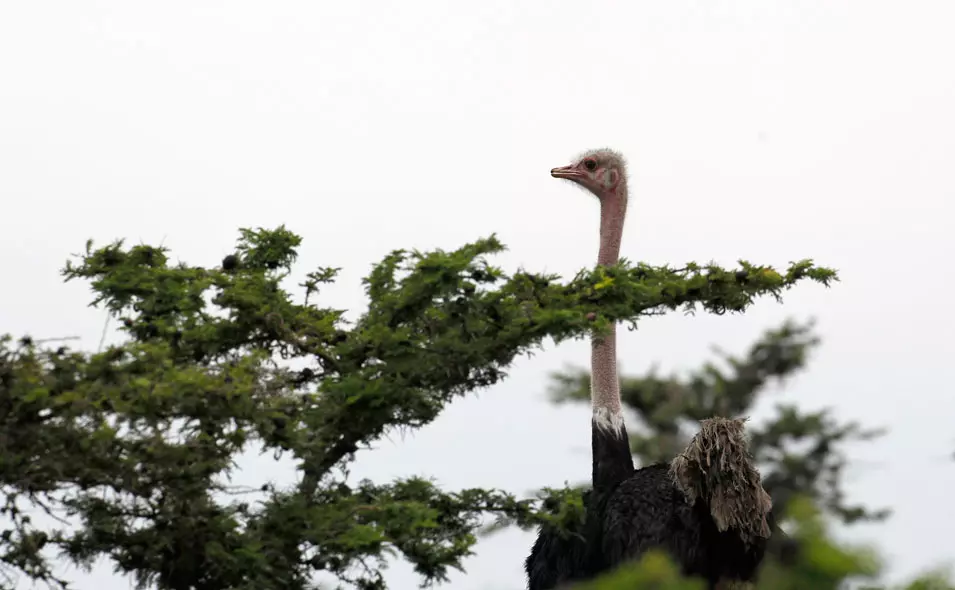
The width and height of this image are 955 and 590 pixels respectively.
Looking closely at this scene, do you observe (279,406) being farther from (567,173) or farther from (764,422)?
(764,422)

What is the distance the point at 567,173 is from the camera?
11883 mm

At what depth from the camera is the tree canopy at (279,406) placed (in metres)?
7.97

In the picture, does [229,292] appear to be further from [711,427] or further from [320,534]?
[711,427]

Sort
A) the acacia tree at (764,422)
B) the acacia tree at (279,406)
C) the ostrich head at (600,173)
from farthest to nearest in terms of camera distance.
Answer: the acacia tree at (764,422) → the ostrich head at (600,173) → the acacia tree at (279,406)

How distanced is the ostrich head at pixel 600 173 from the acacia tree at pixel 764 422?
225 inches

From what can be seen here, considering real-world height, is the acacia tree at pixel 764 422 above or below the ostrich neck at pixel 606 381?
above

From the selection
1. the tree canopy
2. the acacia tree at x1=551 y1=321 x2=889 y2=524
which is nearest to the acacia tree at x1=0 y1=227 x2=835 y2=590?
the tree canopy

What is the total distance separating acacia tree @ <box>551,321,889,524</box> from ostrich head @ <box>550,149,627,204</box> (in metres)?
5.71

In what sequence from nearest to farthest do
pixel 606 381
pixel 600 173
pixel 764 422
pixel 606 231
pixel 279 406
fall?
pixel 279 406 < pixel 606 381 < pixel 606 231 < pixel 600 173 < pixel 764 422

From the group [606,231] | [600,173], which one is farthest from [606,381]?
[600,173]

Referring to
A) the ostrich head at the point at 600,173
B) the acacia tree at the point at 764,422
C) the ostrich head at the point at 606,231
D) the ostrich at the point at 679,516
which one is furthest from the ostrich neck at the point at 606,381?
the acacia tree at the point at 764,422

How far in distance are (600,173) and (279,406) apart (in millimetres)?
4401

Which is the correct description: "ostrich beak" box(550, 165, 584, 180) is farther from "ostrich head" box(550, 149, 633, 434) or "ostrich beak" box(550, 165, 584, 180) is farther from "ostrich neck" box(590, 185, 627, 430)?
"ostrich neck" box(590, 185, 627, 430)

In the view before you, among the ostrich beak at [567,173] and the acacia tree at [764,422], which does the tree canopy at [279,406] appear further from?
the acacia tree at [764,422]
